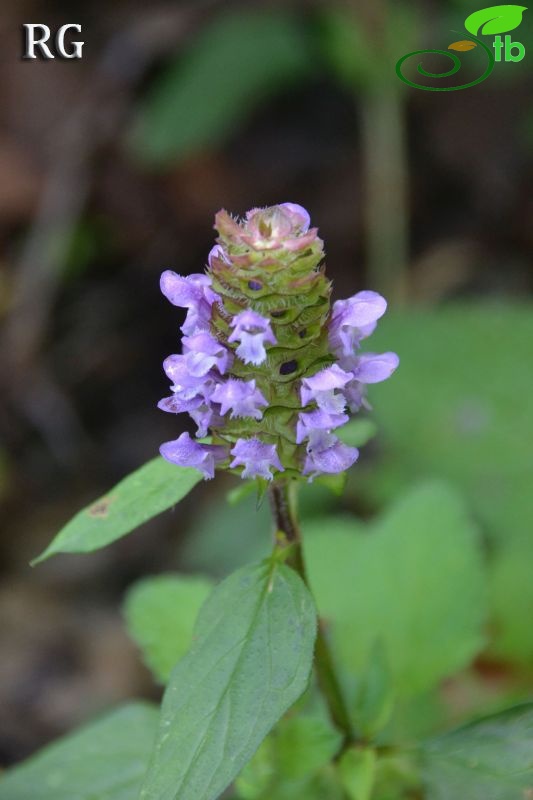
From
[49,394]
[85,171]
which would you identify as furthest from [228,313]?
[85,171]

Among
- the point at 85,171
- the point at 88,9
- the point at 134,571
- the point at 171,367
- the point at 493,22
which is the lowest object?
the point at 134,571

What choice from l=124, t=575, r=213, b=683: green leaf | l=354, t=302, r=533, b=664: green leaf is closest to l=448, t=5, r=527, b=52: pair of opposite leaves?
l=354, t=302, r=533, b=664: green leaf

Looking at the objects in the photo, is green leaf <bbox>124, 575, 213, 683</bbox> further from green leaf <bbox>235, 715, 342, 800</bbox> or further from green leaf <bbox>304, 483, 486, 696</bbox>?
green leaf <bbox>304, 483, 486, 696</bbox>

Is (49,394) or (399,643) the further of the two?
(49,394)

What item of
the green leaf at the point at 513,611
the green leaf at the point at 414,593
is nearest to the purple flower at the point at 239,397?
the green leaf at the point at 414,593

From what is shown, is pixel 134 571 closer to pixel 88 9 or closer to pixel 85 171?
pixel 85 171

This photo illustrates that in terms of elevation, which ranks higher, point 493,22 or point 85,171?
point 493,22

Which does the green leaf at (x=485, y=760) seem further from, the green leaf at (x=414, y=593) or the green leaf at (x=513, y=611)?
the green leaf at (x=513, y=611)
